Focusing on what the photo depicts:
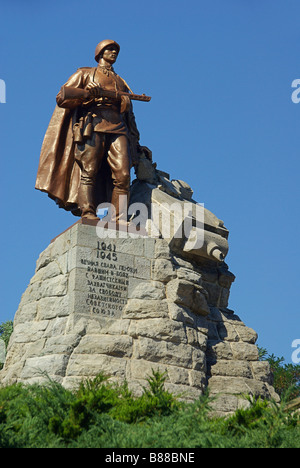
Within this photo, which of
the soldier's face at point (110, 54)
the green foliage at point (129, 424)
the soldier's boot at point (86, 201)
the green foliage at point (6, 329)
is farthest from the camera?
the green foliage at point (6, 329)

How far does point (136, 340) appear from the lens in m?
9.97

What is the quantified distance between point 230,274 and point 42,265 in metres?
3.00

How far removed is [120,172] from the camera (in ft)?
37.9

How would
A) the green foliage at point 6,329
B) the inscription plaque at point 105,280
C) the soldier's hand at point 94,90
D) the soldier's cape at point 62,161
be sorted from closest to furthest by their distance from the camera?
1. the inscription plaque at point 105,280
2. the soldier's hand at point 94,90
3. the soldier's cape at point 62,161
4. the green foliage at point 6,329

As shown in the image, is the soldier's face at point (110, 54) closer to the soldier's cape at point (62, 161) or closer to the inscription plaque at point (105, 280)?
the soldier's cape at point (62, 161)

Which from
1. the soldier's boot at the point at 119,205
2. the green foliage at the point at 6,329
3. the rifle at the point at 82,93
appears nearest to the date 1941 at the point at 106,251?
the soldier's boot at the point at 119,205

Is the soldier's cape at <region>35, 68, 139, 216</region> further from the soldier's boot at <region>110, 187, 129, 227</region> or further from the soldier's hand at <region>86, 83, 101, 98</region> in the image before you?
the soldier's boot at <region>110, 187, 129, 227</region>

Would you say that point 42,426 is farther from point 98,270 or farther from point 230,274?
point 230,274

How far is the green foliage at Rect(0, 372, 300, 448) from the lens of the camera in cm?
651

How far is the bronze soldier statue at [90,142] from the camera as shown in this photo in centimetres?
1145

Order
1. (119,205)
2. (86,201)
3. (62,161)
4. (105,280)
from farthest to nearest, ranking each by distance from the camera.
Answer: (62,161) → (119,205) → (86,201) → (105,280)

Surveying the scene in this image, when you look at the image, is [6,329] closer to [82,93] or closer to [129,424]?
[82,93]

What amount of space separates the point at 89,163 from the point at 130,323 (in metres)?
2.66

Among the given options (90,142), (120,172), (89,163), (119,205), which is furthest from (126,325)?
(90,142)
